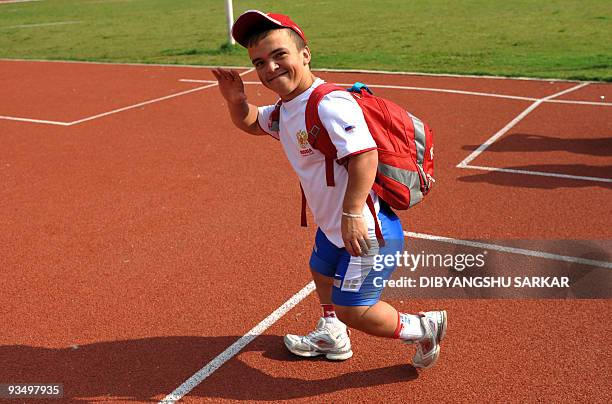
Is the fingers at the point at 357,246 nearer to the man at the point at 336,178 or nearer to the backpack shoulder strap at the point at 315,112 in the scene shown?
the man at the point at 336,178

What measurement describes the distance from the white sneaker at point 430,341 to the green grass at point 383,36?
10527mm

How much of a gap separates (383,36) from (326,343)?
18182 millimetres

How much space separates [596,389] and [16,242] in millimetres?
5030

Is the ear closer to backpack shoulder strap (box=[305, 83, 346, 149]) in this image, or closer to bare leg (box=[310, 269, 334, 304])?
backpack shoulder strap (box=[305, 83, 346, 149])

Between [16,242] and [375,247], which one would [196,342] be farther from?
[16,242]

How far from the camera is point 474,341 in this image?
4551mm

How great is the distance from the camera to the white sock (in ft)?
13.0

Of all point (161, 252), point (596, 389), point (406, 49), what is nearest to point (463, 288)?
point (596, 389)

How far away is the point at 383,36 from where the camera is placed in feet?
70.2

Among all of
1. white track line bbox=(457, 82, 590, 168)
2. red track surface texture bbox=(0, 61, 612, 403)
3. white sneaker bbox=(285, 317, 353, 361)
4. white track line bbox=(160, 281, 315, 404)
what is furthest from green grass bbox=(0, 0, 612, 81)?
white sneaker bbox=(285, 317, 353, 361)

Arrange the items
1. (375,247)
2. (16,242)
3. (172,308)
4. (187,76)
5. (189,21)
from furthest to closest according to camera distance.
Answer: (189,21) → (187,76) → (16,242) → (172,308) → (375,247)

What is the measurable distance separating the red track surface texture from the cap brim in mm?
2038

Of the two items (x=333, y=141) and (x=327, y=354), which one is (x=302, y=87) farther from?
(x=327, y=354)

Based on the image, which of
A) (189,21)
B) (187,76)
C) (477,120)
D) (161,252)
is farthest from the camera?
(189,21)
